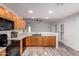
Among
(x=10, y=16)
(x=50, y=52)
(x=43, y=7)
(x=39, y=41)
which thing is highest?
(x=43, y=7)

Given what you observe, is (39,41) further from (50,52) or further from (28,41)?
(50,52)

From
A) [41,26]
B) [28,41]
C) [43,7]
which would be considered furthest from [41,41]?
[41,26]

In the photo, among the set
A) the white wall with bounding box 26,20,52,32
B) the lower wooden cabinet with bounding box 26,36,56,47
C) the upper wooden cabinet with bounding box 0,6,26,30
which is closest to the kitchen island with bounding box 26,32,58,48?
the lower wooden cabinet with bounding box 26,36,56,47

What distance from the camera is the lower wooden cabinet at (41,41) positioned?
5914 millimetres

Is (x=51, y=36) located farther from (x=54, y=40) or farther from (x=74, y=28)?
(x=74, y=28)

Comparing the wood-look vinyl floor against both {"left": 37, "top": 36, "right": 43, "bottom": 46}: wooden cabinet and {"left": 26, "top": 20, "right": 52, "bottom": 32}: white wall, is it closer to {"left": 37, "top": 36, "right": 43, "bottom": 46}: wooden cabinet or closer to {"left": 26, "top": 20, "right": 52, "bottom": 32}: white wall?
{"left": 37, "top": 36, "right": 43, "bottom": 46}: wooden cabinet

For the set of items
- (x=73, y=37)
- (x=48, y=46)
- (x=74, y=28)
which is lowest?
(x=48, y=46)

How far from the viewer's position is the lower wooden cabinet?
591 cm

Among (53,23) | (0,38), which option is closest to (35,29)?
(53,23)

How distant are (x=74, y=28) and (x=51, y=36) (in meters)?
1.33

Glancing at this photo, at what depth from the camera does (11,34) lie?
3.63 metres

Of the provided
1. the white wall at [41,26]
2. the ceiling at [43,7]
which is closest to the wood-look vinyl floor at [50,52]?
the ceiling at [43,7]

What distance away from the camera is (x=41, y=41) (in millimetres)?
5938

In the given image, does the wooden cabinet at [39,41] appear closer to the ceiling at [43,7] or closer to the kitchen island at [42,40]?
the kitchen island at [42,40]
